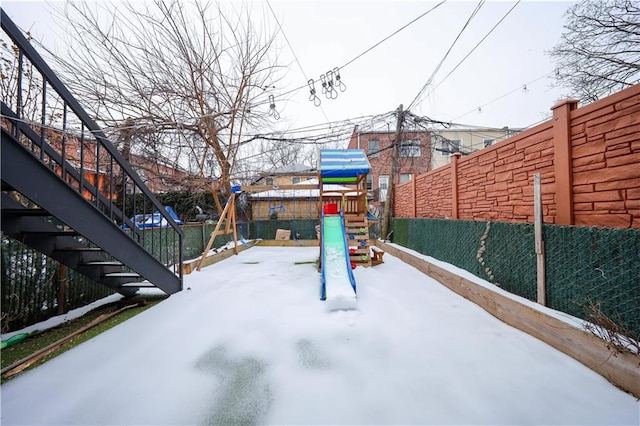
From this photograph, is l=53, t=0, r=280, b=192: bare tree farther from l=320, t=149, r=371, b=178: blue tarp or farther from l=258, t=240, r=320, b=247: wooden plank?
l=258, t=240, r=320, b=247: wooden plank

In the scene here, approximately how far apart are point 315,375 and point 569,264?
8.52 feet

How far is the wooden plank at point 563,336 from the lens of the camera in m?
1.72

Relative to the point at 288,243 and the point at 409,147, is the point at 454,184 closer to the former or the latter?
the point at 409,147

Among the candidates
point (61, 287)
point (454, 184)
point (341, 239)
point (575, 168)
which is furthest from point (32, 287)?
point (454, 184)

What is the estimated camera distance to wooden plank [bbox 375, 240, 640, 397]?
1.72 m

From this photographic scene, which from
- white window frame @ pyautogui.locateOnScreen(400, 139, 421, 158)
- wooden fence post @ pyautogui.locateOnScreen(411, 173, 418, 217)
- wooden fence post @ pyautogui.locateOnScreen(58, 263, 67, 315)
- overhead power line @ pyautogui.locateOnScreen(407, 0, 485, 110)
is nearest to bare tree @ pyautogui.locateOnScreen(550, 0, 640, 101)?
overhead power line @ pyautogui.locateOnScreen(407, 0, 485, 110)

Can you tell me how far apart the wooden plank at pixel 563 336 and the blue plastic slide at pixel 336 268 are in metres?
1.73

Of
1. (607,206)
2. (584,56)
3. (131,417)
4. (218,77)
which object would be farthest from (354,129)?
(131,417)

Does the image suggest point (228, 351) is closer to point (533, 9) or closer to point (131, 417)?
point (131, 417)

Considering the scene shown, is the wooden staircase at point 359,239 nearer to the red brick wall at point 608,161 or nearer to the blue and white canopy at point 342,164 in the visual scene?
the blue and white canopy at point 342,164

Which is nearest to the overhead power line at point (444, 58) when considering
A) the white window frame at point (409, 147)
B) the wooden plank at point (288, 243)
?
the white window frame at point (409, 147)

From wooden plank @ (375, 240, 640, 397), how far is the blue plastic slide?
1.73 metres

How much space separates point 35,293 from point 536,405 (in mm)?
5096

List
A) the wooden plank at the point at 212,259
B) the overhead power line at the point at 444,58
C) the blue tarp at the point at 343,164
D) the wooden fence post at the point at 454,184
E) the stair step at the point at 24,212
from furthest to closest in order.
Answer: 1. the blue tarp at the point at 343,164
2. the wooden plank at the point at 212,259
3. the wooden fence post at the point at 454,184
4. the overhead power line at the point at 444,58
5. the stair step at the point at 24,212
